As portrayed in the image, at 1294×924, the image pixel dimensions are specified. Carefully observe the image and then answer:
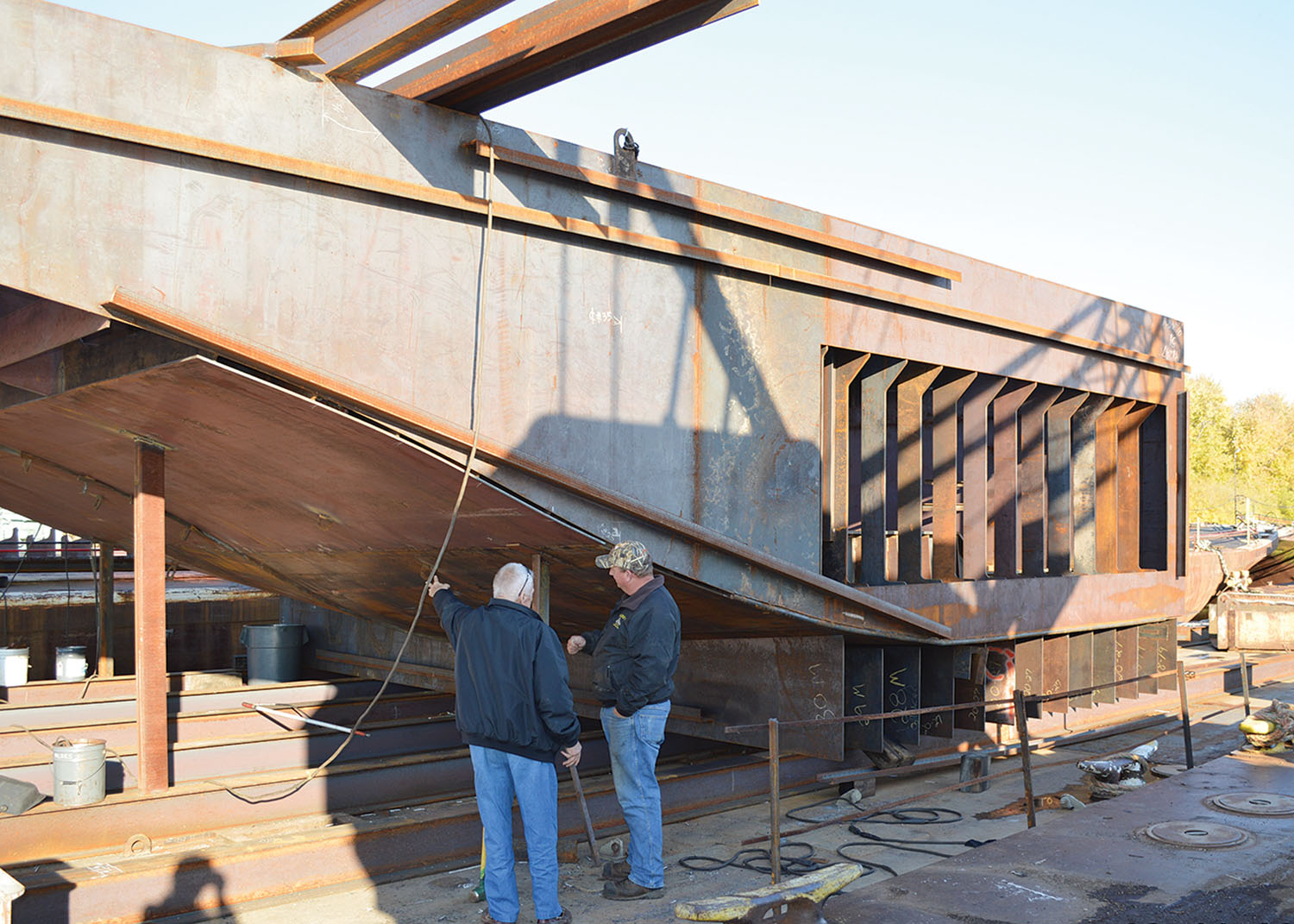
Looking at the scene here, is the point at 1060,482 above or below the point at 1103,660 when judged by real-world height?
above

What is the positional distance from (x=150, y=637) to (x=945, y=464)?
22.1 feet

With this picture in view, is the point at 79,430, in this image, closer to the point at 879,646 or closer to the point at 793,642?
the point at 793,642

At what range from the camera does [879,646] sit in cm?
902

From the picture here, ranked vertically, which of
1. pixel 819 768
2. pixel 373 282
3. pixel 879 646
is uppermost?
pixel 373 282

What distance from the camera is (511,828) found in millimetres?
5250

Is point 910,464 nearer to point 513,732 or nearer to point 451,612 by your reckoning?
point 451,612

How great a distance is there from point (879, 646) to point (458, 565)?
3591 millimetres

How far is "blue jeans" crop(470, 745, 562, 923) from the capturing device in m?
5.22

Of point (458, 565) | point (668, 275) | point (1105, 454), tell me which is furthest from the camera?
point (1105, 454)

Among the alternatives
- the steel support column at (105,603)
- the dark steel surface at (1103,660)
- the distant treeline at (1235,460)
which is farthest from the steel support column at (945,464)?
the distant treeline at (1235,460)

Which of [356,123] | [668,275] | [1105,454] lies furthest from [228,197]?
[1105,454]

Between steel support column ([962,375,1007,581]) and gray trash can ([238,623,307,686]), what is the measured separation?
7.27 metres

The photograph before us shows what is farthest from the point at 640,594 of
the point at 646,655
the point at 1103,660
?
the point at 1103,660

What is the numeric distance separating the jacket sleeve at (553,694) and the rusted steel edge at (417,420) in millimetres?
1379
